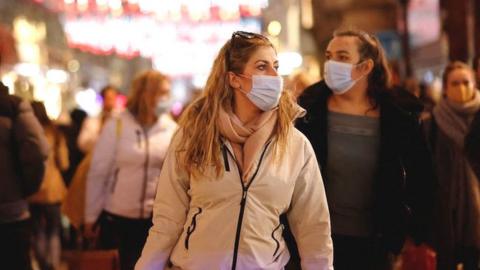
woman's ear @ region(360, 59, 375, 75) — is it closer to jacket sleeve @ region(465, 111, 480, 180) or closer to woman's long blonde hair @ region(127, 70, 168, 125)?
jacket sleeve @ region(465, 111, 480, 180)

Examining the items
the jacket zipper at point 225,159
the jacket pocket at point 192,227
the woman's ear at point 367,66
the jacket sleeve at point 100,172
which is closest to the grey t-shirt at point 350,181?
the woman's ear at point 367,66

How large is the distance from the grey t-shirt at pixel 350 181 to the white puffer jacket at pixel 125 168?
6.00ft

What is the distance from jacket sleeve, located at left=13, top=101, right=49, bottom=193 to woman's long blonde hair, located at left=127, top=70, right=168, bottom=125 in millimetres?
953

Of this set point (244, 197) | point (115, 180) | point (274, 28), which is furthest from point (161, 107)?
point (274, 28)

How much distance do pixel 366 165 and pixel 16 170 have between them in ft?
7.75

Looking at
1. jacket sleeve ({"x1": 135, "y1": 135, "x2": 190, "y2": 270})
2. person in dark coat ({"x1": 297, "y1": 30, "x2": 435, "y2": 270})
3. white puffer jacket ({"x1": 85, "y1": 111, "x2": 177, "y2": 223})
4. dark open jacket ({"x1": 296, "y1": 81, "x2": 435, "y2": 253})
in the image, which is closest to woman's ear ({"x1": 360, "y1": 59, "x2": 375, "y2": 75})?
person in dark coat ({"x1": 297, "y1": 30, "x2": 435, "y2": 270})

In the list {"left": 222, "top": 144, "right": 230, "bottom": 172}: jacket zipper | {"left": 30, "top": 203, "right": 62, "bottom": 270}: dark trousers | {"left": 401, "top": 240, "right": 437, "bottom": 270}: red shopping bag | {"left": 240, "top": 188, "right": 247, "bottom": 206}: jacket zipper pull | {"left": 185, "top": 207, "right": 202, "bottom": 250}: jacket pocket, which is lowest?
{"left": 30, "top": 203, "right": 62, "bottom": 270}: dark trousers

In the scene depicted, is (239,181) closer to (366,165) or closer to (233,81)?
(233,81)

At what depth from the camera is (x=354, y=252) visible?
15.4 ft

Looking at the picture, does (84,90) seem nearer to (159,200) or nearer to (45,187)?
(45,187)

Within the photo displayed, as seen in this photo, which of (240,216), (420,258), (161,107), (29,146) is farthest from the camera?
(161,107)

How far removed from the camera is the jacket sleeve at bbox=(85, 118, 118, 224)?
621 cm

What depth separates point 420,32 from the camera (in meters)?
18.4

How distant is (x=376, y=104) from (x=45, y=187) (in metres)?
4.78
